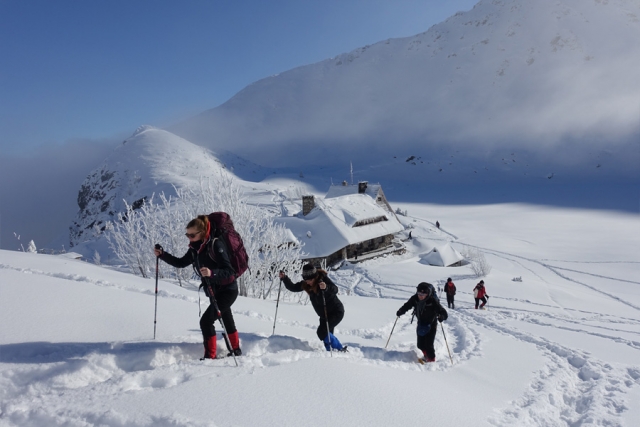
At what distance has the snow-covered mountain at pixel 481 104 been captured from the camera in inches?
4641

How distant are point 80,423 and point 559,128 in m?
146

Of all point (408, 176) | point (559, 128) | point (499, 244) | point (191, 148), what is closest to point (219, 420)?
point (499, 244)

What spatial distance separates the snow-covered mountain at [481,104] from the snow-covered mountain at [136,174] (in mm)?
42650

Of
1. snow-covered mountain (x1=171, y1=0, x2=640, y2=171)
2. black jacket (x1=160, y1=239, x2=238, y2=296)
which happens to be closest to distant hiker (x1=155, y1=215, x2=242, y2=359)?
black jacket (x1=160, y1=239, x2=238, y2=296)

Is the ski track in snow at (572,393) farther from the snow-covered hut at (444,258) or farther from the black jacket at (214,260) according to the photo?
the snow-covered hut at (444,258)

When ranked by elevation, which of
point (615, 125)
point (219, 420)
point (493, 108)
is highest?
point (493, 108)

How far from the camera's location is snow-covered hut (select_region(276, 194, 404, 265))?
104 feet

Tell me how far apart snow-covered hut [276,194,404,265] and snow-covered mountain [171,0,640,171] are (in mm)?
80683

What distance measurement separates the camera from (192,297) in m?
8.00

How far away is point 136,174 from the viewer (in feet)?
239

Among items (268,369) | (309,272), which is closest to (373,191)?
(309,272)

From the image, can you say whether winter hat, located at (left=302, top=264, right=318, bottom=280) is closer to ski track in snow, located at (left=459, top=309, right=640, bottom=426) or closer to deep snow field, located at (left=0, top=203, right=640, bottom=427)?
deep snow field, located at (left=0, top=203, right=640, bottom=427)

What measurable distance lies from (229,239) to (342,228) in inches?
1137

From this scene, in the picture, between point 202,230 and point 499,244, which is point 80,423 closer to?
point 202,230
